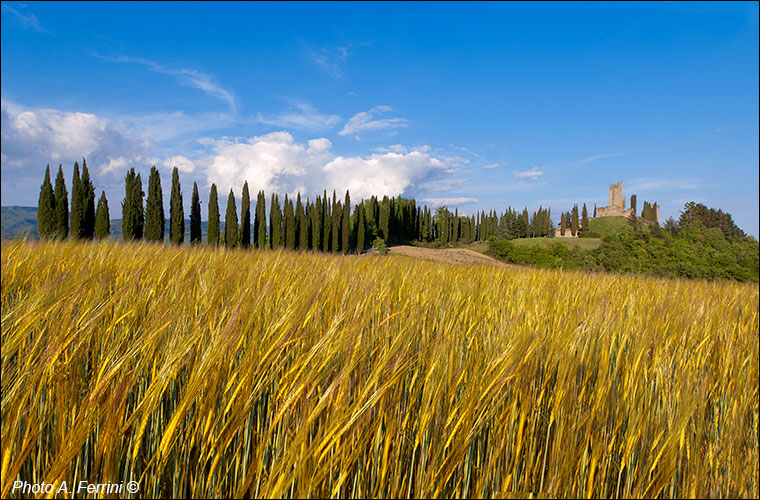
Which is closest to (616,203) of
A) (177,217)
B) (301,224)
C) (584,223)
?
(584,223)

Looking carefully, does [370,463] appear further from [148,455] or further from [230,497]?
[148,455]

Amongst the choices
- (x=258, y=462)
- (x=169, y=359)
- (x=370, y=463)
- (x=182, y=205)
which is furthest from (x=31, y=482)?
(x=182, y=205)

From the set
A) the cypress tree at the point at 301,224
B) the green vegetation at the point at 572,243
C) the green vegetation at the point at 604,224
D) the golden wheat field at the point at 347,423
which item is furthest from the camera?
the green vegetation at the point at 604,224

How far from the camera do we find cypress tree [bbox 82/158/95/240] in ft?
80.3

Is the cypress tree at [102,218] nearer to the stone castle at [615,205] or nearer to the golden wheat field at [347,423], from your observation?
the golden wheat field at [347,423]

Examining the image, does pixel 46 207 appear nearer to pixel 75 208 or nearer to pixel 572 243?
pixel 75 208

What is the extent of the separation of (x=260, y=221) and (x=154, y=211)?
396 inches

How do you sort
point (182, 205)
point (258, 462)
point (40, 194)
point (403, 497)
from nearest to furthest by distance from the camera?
point (258, 462) → point (403, 497) → point (40, 194) → point (182, 205)

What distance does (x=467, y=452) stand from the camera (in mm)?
849

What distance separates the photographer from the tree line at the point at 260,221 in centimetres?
2419

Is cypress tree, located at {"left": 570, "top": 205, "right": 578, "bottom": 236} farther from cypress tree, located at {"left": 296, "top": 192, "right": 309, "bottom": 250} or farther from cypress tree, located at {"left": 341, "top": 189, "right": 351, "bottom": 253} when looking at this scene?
cypress tree, located at {"left": 296, "top": 192, "right": 309, "bottom": 250}

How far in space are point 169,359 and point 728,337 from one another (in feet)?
8.81

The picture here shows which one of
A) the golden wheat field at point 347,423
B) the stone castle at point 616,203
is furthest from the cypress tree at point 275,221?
the stone castle at point 616,203

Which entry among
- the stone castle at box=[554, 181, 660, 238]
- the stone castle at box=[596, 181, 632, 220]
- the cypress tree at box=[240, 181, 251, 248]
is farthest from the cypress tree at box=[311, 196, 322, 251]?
the stone castle at box=[596, 181, 632, 220]
